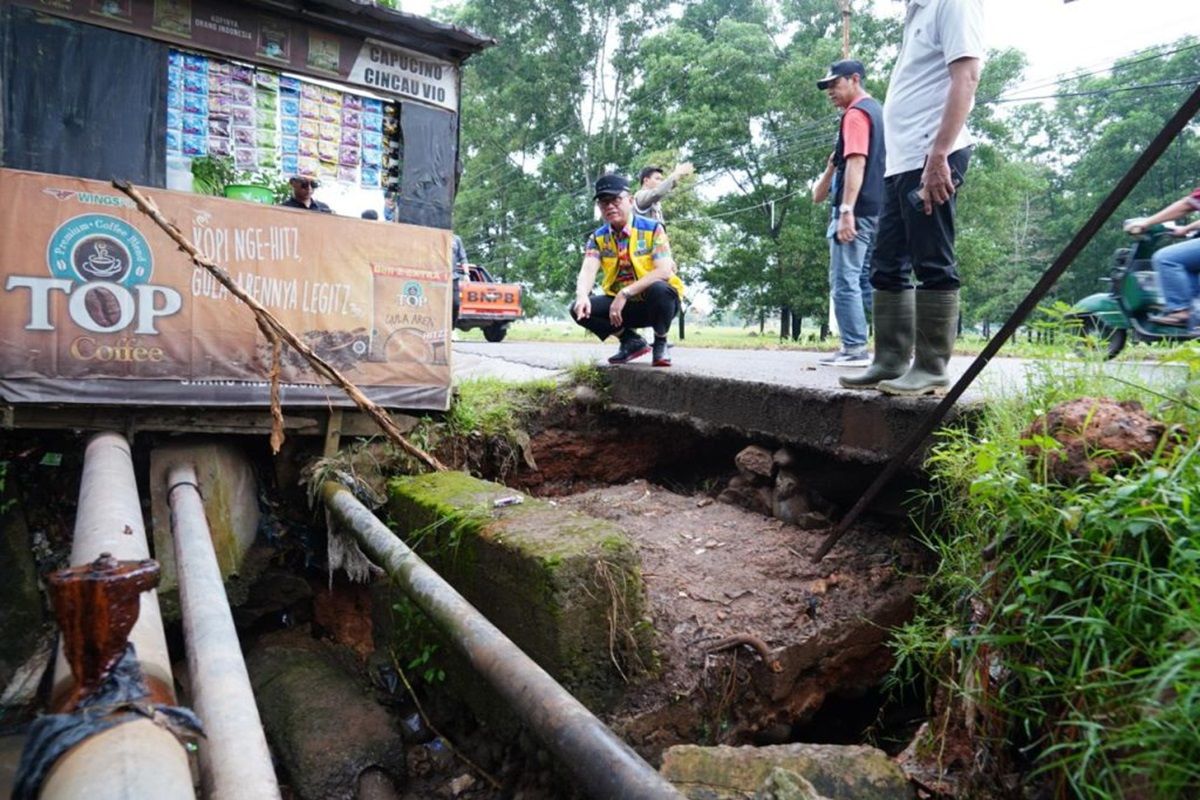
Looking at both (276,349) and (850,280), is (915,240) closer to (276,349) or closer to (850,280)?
(850,280)

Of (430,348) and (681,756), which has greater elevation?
(430,348)

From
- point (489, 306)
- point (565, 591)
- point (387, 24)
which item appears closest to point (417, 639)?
point (565, 591)

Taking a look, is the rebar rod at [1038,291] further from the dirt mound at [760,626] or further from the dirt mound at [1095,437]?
the dirt mound at [1095,437]

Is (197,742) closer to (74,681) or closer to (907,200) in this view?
(74,681)

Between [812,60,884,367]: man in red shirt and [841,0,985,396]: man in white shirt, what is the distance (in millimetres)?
1269

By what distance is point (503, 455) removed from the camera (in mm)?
4684

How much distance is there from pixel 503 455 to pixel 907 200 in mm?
2799

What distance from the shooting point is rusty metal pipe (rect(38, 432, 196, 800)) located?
1.13 meters

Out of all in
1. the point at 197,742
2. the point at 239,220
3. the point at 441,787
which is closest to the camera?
the point at 197,742

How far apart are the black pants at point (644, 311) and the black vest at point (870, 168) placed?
4.33 ft

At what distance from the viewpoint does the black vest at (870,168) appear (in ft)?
15.1

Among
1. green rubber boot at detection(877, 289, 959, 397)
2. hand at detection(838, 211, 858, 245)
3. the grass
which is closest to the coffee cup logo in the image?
the grass

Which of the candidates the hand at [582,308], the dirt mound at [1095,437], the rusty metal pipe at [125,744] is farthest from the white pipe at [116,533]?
the hand at [582,308]

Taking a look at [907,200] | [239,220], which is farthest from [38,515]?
[907,200]
